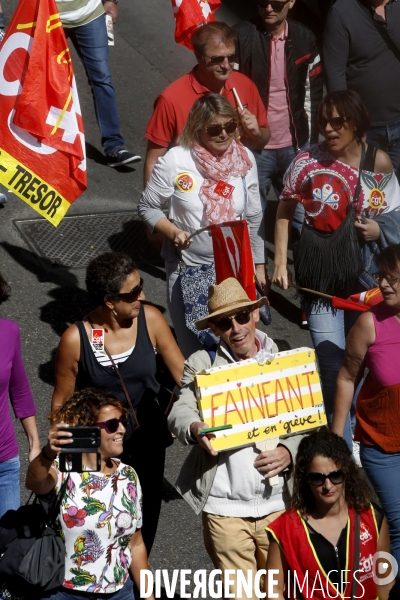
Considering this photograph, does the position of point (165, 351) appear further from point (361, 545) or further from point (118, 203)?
point (118, 203)

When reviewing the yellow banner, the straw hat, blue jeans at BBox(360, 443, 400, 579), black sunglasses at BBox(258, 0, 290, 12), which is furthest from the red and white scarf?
black sunglasses at BBox(258, 0, 290, 12)

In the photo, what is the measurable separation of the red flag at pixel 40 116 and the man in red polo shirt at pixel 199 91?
686 mm

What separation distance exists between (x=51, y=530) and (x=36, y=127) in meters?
2.70

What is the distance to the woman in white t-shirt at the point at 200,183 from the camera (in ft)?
20.1

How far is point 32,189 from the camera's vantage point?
6.28 metres

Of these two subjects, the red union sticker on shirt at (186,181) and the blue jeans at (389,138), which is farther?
the blue jeans at (389,138)

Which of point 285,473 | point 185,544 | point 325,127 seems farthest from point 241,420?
point 325,127

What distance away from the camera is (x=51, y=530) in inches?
178

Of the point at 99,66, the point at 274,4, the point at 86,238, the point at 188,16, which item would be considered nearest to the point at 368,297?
the point at 274,4

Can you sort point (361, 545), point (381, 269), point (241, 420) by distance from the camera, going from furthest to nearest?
point (381, 269) → point (241, 420) → point (361, 545)

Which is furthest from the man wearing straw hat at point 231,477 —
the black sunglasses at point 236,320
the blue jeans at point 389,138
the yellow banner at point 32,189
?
the blue jeans at point 389,138

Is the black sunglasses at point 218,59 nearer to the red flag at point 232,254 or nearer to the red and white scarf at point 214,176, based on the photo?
the red and white scarf at point 214,176

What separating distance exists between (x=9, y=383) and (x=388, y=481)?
1934 mm

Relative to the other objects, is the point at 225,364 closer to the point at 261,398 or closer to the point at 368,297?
the point at 261,398
